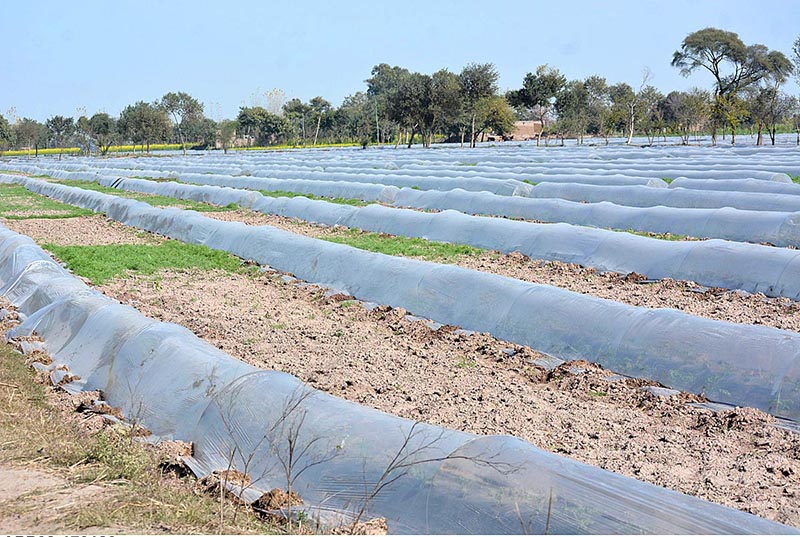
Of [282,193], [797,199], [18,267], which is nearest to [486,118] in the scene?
[282,193]

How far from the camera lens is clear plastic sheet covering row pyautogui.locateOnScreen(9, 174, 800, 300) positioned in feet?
31.6

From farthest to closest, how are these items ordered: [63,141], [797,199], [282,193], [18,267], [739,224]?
[63,141], [282,193], [797,199], [739,224], [18,267]

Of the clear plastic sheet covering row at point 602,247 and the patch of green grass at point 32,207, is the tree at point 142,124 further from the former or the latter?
the clear plastic sheet covering row at point 602,247

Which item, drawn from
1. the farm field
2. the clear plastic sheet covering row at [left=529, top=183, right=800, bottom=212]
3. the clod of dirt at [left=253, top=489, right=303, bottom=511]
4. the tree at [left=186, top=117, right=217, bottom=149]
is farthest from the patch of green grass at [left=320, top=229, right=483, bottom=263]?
the tree at [left=186, top=117, right=217, bottom=149]

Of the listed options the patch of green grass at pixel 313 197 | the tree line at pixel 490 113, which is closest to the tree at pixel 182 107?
the tree line at pixel 490 113

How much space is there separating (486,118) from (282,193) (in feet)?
112

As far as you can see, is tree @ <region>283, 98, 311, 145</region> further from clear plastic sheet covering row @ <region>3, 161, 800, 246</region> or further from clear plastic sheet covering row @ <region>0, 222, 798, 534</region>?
clear plastic sheet covering row @ <region>0, 222, 798, 534</region>

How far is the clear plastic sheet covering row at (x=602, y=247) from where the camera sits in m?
9.64

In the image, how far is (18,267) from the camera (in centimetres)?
1159

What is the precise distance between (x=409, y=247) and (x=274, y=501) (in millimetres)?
9170

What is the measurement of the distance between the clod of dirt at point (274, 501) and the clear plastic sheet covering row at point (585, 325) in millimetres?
3577

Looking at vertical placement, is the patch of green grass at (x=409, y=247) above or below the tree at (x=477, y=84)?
below

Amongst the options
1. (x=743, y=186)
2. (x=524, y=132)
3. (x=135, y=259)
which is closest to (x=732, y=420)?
(x=135, y=259)

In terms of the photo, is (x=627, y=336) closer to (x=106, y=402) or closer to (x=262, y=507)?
(x=262, y=507)
